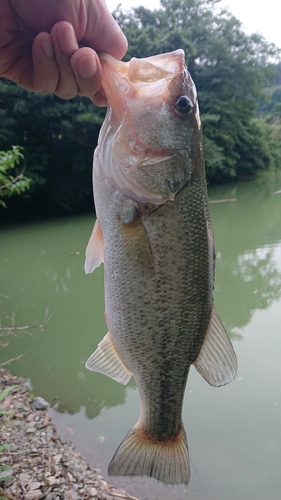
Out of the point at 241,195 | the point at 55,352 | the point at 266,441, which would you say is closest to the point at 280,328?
the point at 266,441

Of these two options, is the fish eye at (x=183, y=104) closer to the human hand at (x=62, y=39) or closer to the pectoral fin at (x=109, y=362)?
the human hand at (x=62, y=39)

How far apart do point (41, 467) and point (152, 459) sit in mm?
1747

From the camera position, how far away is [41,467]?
9.62ft

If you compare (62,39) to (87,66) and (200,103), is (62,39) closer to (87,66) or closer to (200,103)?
(87,66)

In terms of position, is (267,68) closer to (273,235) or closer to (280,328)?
(273,235)

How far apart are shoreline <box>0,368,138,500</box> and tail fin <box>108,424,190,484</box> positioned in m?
1.19

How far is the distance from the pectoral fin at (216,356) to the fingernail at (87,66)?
101 centimetres

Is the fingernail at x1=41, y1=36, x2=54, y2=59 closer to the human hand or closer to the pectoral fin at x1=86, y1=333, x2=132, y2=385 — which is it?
the human hand

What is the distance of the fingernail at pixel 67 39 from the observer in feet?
4.81

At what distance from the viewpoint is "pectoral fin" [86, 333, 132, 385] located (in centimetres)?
157

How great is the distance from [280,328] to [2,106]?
1341 cm

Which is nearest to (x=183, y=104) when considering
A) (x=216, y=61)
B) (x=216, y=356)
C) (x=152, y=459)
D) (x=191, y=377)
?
(x=216, y=356)

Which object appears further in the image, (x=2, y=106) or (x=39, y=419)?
(x=2, y=106)

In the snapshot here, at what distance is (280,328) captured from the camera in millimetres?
5188
